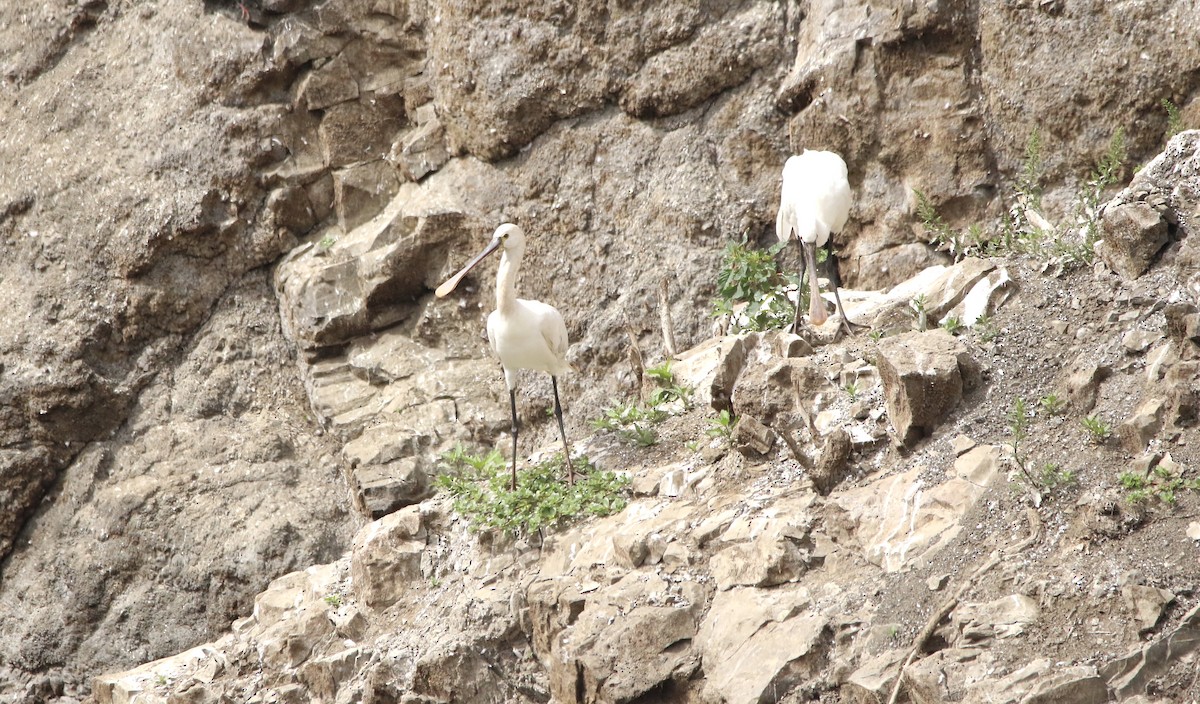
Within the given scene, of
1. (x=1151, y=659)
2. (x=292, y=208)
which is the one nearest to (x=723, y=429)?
(x=1151, y=659)

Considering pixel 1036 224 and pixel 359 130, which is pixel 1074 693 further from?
pixel 359 130

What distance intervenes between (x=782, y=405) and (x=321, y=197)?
5019mm

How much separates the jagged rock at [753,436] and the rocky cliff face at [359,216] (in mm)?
440

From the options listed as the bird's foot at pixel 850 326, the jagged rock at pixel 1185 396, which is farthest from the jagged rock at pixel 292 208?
the jagged rock at pixel 1185 396

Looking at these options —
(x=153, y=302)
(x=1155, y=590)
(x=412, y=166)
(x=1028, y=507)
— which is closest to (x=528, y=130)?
(x=412, y=166)

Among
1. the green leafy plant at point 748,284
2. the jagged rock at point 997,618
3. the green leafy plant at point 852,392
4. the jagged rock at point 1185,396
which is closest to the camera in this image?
the jagged rock at point 997,618

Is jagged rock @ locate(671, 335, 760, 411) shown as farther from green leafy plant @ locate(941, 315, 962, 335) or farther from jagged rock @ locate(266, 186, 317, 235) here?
jagged rock @ locate(266, 186, 317, 235)

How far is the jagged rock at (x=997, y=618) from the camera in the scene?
4.42 m

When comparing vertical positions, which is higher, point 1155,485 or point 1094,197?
point 1094,197

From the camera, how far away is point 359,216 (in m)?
9.69

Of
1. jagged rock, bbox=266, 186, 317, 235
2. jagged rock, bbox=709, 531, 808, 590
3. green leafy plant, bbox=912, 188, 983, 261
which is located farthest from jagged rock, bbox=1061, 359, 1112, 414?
jagged rock, bbox=266, 186, 317, 235

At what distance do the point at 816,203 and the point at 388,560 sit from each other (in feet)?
11.6

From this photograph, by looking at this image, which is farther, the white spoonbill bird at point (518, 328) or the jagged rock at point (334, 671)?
the white spoonbill bird at point (518, 328)

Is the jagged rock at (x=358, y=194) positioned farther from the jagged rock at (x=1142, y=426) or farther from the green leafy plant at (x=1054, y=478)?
the jagged rock at (x=1142, y=426)
